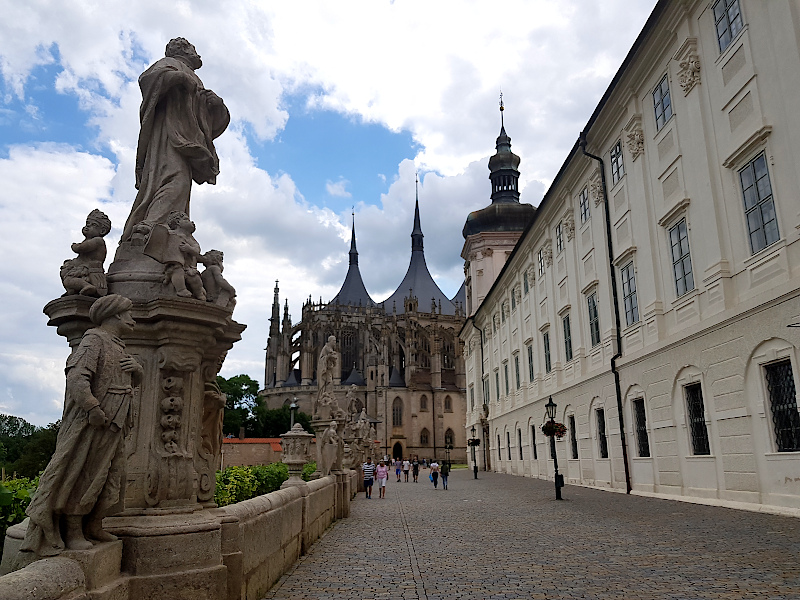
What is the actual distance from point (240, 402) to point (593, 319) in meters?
58.7

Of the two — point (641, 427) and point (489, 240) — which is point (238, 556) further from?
→ point (489, 240)

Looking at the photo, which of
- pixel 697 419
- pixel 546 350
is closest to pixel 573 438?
pixel 546 350

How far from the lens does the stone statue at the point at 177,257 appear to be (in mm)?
4777

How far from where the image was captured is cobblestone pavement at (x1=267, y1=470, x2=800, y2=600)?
596 cm

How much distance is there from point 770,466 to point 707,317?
342 centimetres

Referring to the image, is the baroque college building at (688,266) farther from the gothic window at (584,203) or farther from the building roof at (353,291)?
the building roof at (353,291)

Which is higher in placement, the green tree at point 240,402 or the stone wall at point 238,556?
the green tree at point 240,402

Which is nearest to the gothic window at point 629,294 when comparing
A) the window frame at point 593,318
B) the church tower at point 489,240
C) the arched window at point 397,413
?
the window frame at point 593,318

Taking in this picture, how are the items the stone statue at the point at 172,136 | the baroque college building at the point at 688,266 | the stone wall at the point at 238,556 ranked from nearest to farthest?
the stone wall at the point at 238,556 < the stone statue at the point at 172,136 < the baroque college building at the point at 688,266

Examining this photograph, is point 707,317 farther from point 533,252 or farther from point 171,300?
point 533,252

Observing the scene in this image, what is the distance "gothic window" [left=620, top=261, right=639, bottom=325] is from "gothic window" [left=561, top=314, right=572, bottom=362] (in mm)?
5771

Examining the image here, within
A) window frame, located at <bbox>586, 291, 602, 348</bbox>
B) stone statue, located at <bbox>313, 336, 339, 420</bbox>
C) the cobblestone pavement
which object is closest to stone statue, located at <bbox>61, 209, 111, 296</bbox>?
the cobblestone pavement

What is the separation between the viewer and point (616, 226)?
18719mm

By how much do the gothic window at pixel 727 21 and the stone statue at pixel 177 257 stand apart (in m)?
12.0
